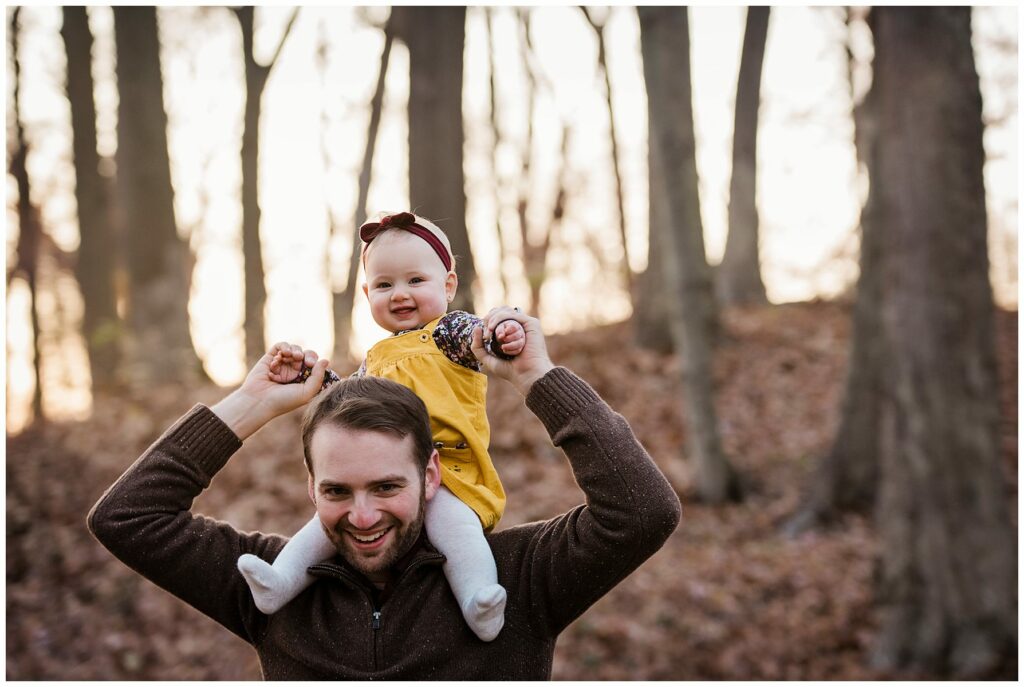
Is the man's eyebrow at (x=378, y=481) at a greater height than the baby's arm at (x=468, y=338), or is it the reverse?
the baby's arm at (x=468, y=338)

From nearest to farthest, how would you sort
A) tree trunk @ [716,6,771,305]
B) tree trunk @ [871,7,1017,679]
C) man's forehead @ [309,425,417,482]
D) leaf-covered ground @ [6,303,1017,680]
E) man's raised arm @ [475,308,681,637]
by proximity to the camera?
man's forehead @ [309,425,417,482] < man's raised arm @ [475,308,681,637] < tree trunk @ [871,7,1017,679] < leaf-covered ground @ [6,303,1017,680] < tree trunk @ [716,6,771,305]

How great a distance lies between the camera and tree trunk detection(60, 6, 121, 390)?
1308cm

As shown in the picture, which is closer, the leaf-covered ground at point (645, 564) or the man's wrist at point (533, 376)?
the man's wrist at point (533, 376)

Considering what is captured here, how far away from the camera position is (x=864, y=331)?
882 cm

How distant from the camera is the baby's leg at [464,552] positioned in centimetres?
224

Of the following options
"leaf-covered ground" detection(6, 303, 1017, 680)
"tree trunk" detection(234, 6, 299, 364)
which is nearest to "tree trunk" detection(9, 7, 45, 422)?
"tree trunk" detection(234, 6, 299, 364)

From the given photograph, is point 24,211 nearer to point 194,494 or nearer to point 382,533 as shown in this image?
point 194,494

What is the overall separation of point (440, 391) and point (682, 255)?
7.09 meters

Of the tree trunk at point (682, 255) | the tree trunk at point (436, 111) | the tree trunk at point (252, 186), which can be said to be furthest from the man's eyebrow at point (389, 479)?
the tree trunk at point (252, 186)

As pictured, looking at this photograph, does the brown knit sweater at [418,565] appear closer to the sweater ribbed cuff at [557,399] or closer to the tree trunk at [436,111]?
the sweater ribbed cuff at [557,399]

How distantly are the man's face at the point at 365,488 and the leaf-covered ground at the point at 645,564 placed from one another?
5123 mm

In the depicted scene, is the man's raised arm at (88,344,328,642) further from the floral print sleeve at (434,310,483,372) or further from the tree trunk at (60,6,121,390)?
the tree trunk at (60,6,121,390)

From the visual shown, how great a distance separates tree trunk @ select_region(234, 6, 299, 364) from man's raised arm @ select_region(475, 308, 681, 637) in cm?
1172

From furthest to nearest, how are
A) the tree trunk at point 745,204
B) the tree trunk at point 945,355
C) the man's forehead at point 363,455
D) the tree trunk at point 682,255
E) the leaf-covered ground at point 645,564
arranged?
the tree trunk at point 745,204 → the tree trunk at point 682,255 → the leaf-covered ground at point 645,564 → the tree trunk at point 945,355 → the man's forehead at point 363,455
